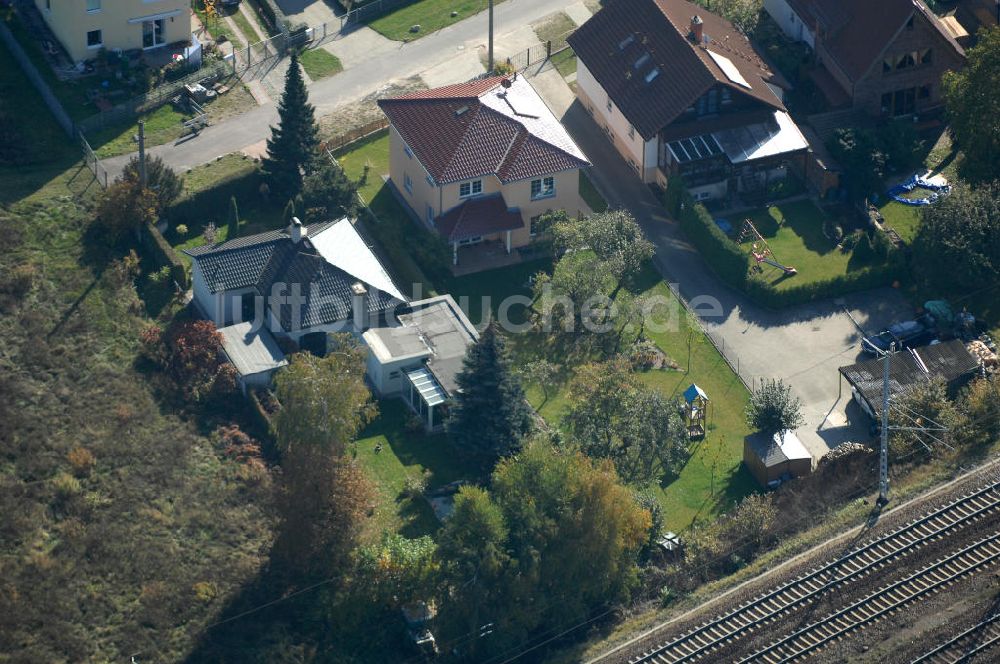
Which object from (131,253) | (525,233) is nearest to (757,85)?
(525,233)

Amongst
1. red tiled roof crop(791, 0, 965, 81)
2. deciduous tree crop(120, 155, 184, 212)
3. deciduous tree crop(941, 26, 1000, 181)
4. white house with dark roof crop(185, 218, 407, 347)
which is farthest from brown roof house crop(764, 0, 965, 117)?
deciduous tree crop(120, 155, 184, 212)

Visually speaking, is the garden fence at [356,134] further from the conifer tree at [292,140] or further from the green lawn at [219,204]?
the green lawn at [219,204]

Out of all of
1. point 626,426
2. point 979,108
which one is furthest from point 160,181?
point 979,108

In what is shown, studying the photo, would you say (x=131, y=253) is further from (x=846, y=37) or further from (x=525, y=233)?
(x=846, y=37)

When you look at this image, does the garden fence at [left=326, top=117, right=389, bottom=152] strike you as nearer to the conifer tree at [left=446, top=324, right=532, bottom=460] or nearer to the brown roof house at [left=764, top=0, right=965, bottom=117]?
the conifer tree at [left=446, top=324, right=532, bottom=460]

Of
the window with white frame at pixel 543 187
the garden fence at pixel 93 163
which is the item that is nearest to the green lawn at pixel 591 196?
the window with white frame at pixel 543 187

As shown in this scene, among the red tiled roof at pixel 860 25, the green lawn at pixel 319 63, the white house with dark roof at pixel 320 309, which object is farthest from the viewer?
the green lawn at pixel 319 63

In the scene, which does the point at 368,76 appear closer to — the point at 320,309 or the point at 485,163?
the point at 485,163
